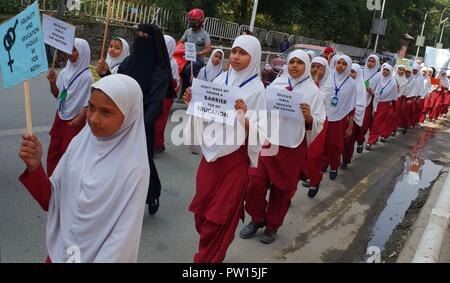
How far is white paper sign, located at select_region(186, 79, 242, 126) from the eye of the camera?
3539mm

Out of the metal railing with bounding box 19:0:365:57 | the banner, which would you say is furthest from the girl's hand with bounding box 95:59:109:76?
the banner

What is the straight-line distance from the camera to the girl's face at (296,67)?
14.9 ft

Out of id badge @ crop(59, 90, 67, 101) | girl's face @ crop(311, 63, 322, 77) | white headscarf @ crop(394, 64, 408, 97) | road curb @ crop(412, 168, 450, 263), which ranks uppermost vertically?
girl's face @ crop(311, 63, 322, 77)

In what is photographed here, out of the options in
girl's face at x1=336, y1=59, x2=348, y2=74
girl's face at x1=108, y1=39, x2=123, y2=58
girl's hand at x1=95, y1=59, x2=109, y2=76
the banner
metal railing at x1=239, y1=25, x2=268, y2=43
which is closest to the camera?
girl's hand at x1=95, y1=59, x2=109, y2=76

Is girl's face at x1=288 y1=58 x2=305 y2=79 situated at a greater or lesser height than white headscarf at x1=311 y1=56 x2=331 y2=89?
greater

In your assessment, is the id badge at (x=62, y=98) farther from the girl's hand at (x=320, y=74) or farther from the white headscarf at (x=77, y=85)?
the girl's hand at (x=320, y=74)

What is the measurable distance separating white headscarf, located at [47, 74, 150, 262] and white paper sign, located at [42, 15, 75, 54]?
222 centimetres

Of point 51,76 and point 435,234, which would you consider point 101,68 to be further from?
point 435,234

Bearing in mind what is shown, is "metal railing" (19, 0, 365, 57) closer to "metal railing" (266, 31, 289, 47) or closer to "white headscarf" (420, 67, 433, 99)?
"metal railing" (266, 31, 289, 47)
